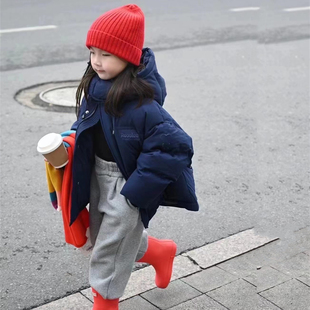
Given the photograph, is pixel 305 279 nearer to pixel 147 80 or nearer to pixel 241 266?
pixel 241 266

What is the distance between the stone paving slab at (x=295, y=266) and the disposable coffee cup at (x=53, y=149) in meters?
1.59

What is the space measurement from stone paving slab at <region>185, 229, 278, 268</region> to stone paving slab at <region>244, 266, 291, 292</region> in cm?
25

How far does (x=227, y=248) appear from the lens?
4070 millimetres

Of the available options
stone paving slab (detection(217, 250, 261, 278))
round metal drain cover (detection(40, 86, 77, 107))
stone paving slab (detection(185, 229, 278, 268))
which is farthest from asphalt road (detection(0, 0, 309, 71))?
stone paving slab (detection(217, 250, 261, 278))

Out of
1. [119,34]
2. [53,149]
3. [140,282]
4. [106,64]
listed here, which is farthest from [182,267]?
[119,34]

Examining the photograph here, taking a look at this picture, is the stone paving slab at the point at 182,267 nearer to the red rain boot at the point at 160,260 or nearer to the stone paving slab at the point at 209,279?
the stone paving slab at the point at 209,279

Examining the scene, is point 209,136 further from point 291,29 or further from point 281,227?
point 291,29

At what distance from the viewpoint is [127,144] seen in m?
2.86

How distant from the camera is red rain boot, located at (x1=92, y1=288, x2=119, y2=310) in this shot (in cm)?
314

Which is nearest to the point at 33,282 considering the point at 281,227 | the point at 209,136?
the point at 281,227

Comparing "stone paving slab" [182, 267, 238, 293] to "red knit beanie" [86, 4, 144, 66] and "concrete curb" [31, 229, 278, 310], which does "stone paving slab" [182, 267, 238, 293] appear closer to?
"concrete curb" [31, 229, 278, 310]

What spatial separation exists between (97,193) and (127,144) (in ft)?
1.25

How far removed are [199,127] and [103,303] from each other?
3419mm

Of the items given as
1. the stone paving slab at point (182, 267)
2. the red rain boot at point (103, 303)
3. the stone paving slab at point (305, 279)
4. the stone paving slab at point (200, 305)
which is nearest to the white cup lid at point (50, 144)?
the red rain boot at point (103, 303)
